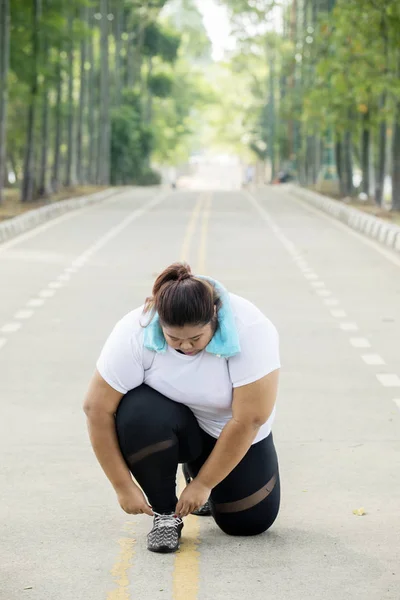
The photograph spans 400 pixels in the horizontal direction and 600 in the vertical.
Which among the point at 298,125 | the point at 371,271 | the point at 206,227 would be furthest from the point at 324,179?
the point at 371,271

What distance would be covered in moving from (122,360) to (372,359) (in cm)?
675

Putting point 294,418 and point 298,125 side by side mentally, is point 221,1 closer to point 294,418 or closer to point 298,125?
point 298,125

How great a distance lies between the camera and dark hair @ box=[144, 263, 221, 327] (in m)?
5.88

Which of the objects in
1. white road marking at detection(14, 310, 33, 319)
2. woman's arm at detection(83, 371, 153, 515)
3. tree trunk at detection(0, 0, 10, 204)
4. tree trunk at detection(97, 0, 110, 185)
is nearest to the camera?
woman's arm at detection(83, 371, 153, 515)

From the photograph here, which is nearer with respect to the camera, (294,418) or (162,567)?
(162,567)

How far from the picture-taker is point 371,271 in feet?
74.9

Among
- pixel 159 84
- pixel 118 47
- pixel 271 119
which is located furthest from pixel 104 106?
pixel 271 119

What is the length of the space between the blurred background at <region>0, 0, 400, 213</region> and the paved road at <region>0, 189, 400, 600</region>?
1889 cm

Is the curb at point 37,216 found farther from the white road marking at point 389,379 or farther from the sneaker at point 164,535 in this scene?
the sneaker at point 164,535

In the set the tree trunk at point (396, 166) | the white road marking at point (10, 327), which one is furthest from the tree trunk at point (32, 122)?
the white road marking at point (10, 327)

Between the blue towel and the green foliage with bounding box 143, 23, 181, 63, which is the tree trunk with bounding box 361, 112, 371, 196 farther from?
the blue towel

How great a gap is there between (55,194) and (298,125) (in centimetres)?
3854

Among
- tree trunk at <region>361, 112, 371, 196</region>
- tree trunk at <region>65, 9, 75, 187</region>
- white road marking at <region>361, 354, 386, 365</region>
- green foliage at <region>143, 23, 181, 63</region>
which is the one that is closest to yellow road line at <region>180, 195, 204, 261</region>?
tree trunk at <region>361, 112, 371, 196</region>

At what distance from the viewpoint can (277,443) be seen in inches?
356
